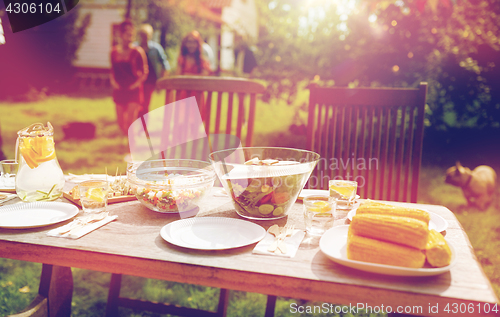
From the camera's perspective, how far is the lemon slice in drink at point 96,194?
109 centimetres

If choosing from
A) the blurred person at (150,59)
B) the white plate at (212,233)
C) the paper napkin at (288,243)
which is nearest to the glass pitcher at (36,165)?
the white plate at (212,233)

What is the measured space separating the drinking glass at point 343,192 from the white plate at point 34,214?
0.87m

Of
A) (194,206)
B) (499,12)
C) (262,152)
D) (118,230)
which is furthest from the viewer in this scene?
(499,12)

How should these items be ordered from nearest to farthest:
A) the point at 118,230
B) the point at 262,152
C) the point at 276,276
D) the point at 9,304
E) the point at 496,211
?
the point at 276,276 < the point at 118,230 < the point at 262,152 < the point at 9,304 < the point at 496,211

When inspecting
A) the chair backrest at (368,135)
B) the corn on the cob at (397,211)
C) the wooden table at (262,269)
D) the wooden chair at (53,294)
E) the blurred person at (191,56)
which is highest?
the blurred person at (191,56)

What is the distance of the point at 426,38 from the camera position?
4559 millimetres

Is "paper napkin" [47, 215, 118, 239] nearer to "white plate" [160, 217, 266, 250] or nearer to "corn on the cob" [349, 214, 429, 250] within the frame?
"white plate" [160, 217, 266, 250]

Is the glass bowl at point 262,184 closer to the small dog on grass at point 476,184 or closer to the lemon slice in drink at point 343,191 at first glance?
the lemon slice in drink at point 343,191

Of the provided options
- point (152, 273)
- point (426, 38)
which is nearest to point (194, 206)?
point (152, 273)

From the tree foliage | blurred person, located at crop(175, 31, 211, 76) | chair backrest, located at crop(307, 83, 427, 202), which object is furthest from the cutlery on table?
blurred person, located at crop(175, 31, 211, 76)

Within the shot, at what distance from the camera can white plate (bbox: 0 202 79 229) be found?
103 centimetres

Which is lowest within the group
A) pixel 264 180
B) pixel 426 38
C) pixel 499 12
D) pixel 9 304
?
pixel 9 304

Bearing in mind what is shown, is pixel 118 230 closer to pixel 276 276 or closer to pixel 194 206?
pixel 194 206

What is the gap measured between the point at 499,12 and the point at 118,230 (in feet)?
17.4
